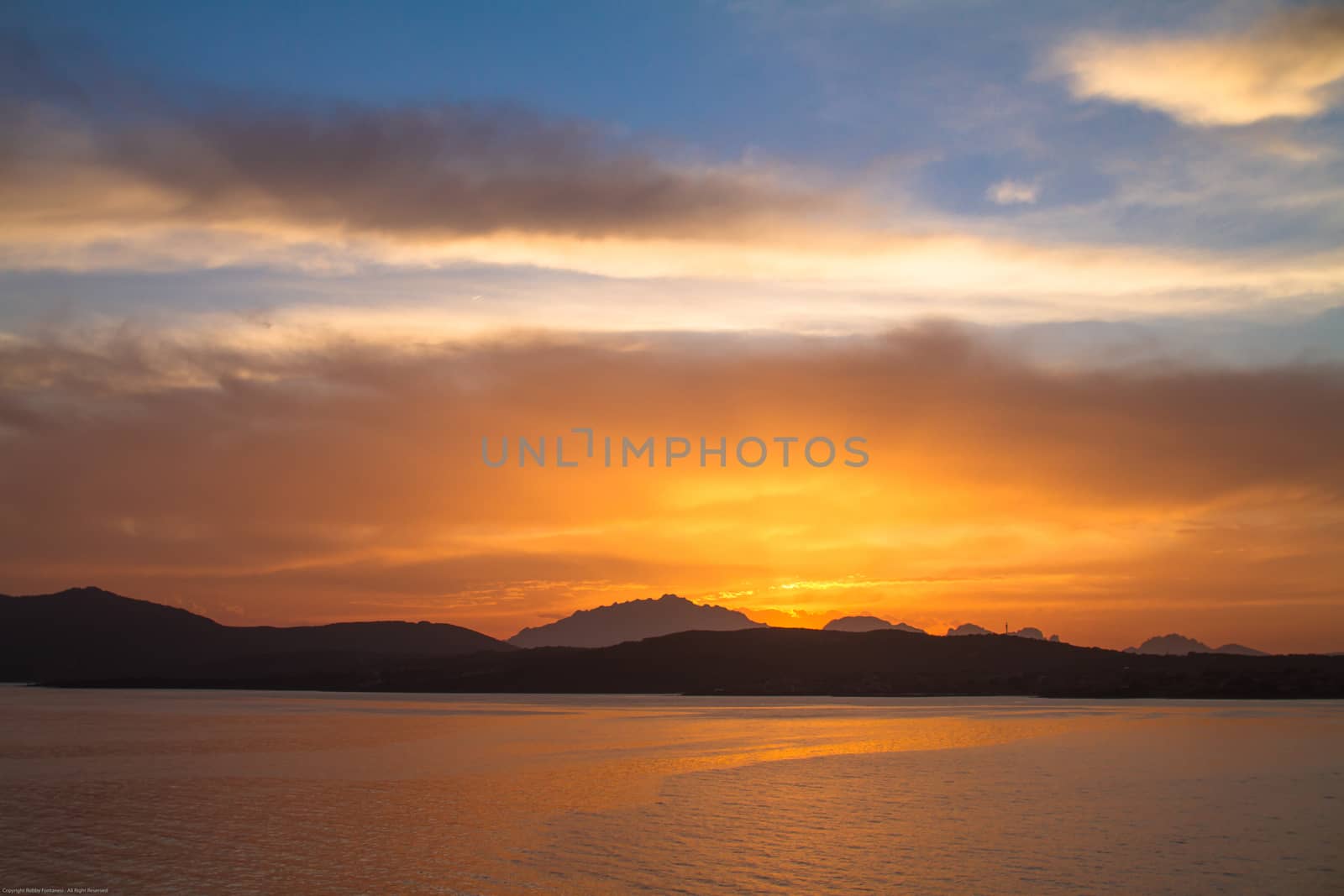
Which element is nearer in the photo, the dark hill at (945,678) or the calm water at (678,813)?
the calm water at (678,813)

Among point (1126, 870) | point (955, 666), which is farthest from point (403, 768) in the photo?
point (955, 666)

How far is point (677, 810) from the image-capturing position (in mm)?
33219

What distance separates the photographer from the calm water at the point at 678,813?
2344cm

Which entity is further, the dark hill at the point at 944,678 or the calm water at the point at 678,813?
the dark hill at the point at 944,678

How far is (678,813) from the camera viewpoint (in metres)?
32.7

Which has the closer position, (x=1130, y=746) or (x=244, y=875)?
(x=244, y=875)

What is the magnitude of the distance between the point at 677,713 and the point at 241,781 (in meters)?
62.5

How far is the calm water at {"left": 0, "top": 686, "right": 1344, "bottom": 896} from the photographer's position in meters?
23.4

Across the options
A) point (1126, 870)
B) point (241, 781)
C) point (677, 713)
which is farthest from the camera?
point (677, 713)

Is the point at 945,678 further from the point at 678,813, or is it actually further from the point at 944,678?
the point at 678,813

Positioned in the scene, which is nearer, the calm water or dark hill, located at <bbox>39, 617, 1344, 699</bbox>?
the calm water

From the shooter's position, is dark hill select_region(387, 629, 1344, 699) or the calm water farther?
dark hill select_region(387, 629, 1344, 699)

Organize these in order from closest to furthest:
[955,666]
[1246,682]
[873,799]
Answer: [873,799], [1246,682], [955,666]

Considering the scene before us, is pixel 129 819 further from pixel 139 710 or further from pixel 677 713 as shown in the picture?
pixel 139 710
